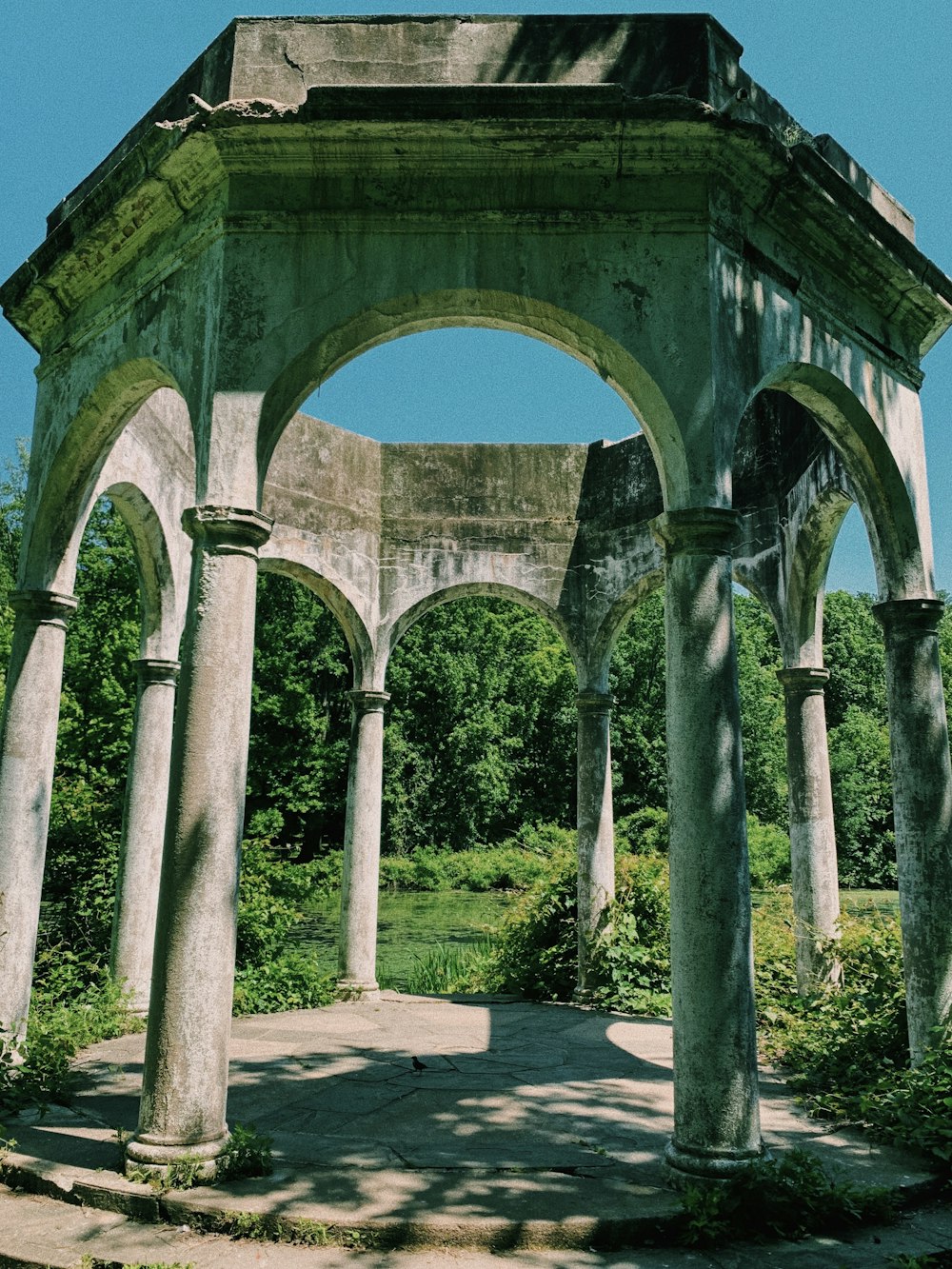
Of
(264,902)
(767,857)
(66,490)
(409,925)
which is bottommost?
(409,925)

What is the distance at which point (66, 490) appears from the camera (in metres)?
6.98

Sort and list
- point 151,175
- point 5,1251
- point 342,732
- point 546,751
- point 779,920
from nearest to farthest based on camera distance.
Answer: point 5,1251 → point 151,175 → point 779,920 → point 342,732 → point 546,751

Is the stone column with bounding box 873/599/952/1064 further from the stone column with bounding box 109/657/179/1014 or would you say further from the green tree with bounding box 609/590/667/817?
the green tree with bounding box 609/590/667/817

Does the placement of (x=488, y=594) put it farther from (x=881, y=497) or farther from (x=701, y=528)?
(x=701, y=528)

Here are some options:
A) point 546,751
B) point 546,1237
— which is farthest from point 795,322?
point 546,751

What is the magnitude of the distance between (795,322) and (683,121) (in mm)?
1365

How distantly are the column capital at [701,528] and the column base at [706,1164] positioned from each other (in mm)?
2757

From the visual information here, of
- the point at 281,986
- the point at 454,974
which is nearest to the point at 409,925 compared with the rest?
the point at 454,974

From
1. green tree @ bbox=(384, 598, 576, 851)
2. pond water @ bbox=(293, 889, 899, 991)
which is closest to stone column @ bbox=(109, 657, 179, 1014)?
pond water @ bbox=(293, 889, 899, 991)

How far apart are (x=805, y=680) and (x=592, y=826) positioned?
280 cm

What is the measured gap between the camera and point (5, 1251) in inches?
144

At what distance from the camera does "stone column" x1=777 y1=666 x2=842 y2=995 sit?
865 cm

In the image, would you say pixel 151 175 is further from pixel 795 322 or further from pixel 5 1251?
pixel 5 1251

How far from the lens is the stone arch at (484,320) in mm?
5031
